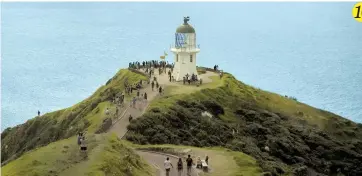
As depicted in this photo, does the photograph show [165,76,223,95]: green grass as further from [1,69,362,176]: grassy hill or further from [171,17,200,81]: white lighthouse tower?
[171,17,200,81]: white lighthouse tower

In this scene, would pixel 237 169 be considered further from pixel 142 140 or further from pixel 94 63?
pixel 94 63

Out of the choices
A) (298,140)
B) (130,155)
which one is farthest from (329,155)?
(130,155)

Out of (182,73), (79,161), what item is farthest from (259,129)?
(79,161)

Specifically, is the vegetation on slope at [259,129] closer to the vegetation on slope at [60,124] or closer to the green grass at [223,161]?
the green grass at [223,161]

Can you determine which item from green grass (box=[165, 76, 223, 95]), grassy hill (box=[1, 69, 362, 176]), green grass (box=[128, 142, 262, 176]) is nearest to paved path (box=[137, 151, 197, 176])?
green grass (box=[128, 142, 262, 176])

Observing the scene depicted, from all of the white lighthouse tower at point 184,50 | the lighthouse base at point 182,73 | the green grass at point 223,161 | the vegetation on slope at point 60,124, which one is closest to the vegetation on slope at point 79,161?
the green grass at point 223,161

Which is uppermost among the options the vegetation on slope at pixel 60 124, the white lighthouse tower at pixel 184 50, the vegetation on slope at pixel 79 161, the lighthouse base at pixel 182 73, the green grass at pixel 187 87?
the white lighthouse tower at pixel 184 50
